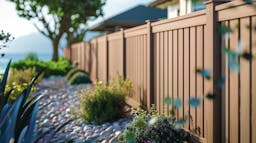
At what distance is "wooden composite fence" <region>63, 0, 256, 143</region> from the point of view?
11.4 feet

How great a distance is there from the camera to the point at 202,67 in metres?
4.38

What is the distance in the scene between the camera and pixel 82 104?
700cm

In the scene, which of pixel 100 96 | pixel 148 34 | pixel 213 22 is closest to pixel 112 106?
pixel 100 96

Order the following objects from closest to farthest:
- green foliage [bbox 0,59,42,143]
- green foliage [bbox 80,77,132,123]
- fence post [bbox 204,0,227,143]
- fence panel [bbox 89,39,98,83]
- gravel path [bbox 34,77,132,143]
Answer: green foliage [bbox 0,59,42,143] < fence post [bbox 204,0,227,143] < gravel path [bbox 34,77,132,143] < green foliage [bbox 80,77,132,123] < fence panel [bbox 89,39,98,83]

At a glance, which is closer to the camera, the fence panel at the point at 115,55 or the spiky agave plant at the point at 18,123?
the spiky agave plant at the point at 18,123

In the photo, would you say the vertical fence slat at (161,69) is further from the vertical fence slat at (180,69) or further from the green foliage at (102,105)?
the green foliage at (102,105)

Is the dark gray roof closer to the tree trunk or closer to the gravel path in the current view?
the tree trunk

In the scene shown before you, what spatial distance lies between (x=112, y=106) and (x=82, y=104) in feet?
1.79

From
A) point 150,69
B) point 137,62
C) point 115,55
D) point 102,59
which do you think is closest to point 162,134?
point 150,69

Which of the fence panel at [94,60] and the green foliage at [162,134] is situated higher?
the fence panel at [94,60]

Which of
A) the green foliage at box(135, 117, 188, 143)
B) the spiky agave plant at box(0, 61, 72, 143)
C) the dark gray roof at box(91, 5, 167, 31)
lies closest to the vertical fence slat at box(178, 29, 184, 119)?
the green foliage at box(135, 117, 188, 143)

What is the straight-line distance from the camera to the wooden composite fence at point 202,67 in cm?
347

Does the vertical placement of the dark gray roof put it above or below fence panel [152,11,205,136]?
above

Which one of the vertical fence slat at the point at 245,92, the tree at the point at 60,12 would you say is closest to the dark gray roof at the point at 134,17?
the tree at the point at 60,12
